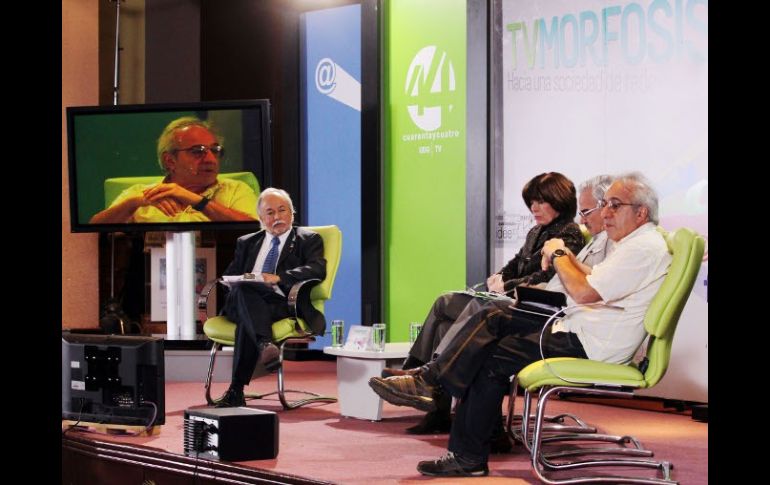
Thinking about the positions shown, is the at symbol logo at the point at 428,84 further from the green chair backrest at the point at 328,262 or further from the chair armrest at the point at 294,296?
the chair armrest at the point at 294,296

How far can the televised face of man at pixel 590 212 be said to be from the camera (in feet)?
15.1

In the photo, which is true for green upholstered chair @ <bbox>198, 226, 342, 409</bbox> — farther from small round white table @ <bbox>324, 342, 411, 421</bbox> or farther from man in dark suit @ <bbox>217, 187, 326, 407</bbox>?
small round white table @ <bbox>324, 342, 411, 421</bbox>

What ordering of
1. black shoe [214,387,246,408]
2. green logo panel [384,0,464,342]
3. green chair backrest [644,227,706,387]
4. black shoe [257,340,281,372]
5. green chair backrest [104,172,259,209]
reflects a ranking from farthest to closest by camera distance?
green chair backrest [104,172,259,209] → green logo panel [384,0,464,342] → black shoe [257,340,281,372] → black shoe [214,387,246,408] → green chair backrest [644,227,706,387]

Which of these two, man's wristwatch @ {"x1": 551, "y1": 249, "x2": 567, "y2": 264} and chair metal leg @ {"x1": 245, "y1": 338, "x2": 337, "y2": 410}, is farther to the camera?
chair metal leg @ {"x1": 245, "y1": 338, "x2": 337, "y2": 410}

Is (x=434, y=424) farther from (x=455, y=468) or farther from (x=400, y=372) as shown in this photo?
(x=455, y=468)

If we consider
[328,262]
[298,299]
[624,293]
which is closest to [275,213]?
[328,262]

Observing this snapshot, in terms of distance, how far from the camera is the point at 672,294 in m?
3.53

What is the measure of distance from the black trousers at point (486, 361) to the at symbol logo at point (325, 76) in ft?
14.1

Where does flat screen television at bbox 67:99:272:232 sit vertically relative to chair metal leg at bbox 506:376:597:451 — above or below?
above

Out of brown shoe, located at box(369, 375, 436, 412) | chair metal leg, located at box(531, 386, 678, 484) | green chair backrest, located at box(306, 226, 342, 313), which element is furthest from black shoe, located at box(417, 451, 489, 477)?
green chair backrest, located at box(306, 226, 342, 313)

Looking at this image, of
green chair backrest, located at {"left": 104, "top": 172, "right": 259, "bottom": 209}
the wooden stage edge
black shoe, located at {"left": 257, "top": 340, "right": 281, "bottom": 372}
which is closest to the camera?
the wooden stage edge

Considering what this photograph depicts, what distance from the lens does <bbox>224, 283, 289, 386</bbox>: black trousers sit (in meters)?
5.31
